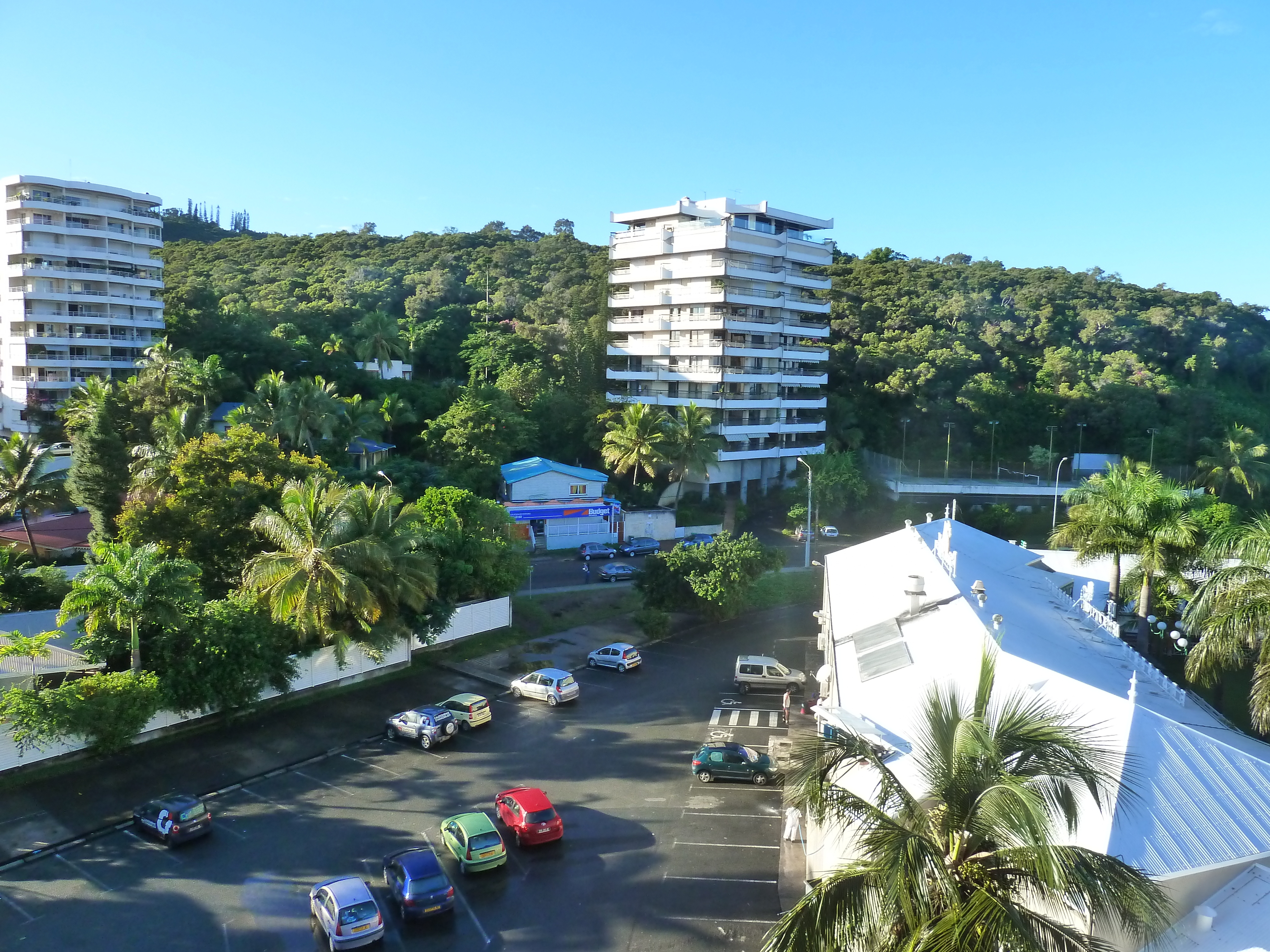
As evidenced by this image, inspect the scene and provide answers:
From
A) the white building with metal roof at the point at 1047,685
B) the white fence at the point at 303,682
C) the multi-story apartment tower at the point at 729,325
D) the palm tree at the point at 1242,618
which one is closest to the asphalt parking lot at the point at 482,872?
the white building with metal roof at the point at 1047,685

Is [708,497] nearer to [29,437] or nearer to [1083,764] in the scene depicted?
[29,437]

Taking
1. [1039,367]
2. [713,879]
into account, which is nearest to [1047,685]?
[713,879]

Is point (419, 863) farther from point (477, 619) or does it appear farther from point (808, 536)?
point (808, 536)

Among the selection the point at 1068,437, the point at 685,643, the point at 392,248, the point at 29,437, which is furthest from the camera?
the point at 392,248

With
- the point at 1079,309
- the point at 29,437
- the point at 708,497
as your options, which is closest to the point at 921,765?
the point at 708,497

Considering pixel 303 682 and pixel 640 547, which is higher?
pixel 640 547

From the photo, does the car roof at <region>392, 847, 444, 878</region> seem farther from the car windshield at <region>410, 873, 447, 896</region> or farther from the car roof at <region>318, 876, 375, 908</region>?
the car roof at <region>318, 876, 375, 908</region>
